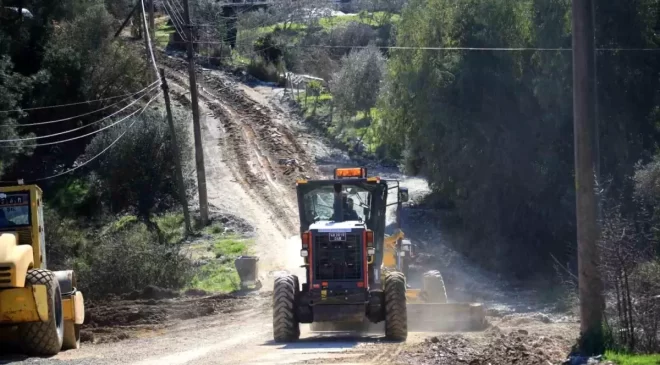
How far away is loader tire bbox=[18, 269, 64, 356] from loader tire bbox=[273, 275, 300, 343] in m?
3.74

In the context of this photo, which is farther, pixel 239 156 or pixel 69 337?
pixel 239 156

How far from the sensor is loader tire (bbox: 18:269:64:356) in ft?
52.7

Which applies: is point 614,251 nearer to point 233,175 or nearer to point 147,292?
point 147,292

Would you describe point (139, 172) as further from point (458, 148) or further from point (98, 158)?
point (458, 148)

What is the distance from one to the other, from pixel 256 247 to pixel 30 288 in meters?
18.5

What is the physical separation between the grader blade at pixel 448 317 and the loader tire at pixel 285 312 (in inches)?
120

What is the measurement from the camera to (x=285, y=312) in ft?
55.2

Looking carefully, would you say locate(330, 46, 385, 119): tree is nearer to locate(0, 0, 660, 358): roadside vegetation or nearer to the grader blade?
locate(0, 0, 660, 358): roadside vegetation

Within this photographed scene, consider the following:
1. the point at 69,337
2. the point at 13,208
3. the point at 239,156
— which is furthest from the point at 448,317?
the point at 239,156

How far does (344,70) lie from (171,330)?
101 ft

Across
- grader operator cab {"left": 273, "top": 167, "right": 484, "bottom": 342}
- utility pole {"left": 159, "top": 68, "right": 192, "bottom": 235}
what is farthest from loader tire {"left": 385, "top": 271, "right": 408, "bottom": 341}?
utility pole {"left": 159, "top": 68, "right": 192, "bottom": 235}

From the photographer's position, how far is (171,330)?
834 inches

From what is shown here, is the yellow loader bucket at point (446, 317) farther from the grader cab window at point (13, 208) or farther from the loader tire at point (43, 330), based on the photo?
the grader cab window at point (13, 208)

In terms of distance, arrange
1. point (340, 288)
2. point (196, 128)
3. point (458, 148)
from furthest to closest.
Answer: point (196, 128)
point (458, 148)
point (340, 288)
